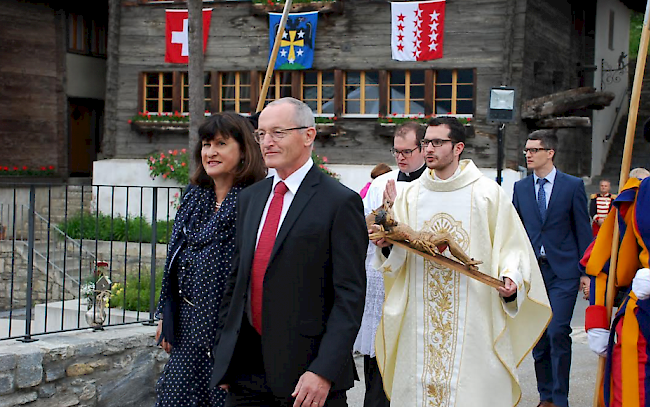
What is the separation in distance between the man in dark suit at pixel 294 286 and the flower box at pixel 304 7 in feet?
50.9

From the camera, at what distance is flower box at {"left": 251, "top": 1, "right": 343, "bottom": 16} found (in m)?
18.8

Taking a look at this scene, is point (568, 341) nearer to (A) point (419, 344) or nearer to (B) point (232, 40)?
(A) point (419, 344)

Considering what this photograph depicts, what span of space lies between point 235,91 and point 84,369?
14.0m

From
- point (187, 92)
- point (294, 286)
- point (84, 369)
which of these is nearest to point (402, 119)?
point (187, 92)

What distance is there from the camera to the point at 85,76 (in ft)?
75.7

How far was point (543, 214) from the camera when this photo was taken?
23.3ft

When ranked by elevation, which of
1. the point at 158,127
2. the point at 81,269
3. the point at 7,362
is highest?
the point at 158,127

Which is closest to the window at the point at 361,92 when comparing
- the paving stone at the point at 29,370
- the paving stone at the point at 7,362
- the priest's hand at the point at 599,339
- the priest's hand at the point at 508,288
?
the paving stone at the point at 29,370

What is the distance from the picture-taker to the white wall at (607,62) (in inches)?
916

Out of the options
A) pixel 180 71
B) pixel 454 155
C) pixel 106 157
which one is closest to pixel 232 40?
pixel 180 71

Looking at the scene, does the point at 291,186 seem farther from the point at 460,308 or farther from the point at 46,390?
the point at 46,390

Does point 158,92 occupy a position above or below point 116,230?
above

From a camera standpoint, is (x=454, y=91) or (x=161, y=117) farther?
(x=161, y=117)

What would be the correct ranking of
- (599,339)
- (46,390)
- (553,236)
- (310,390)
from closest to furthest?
(310,390) < (599,339) < (46,390) < (553,236)
